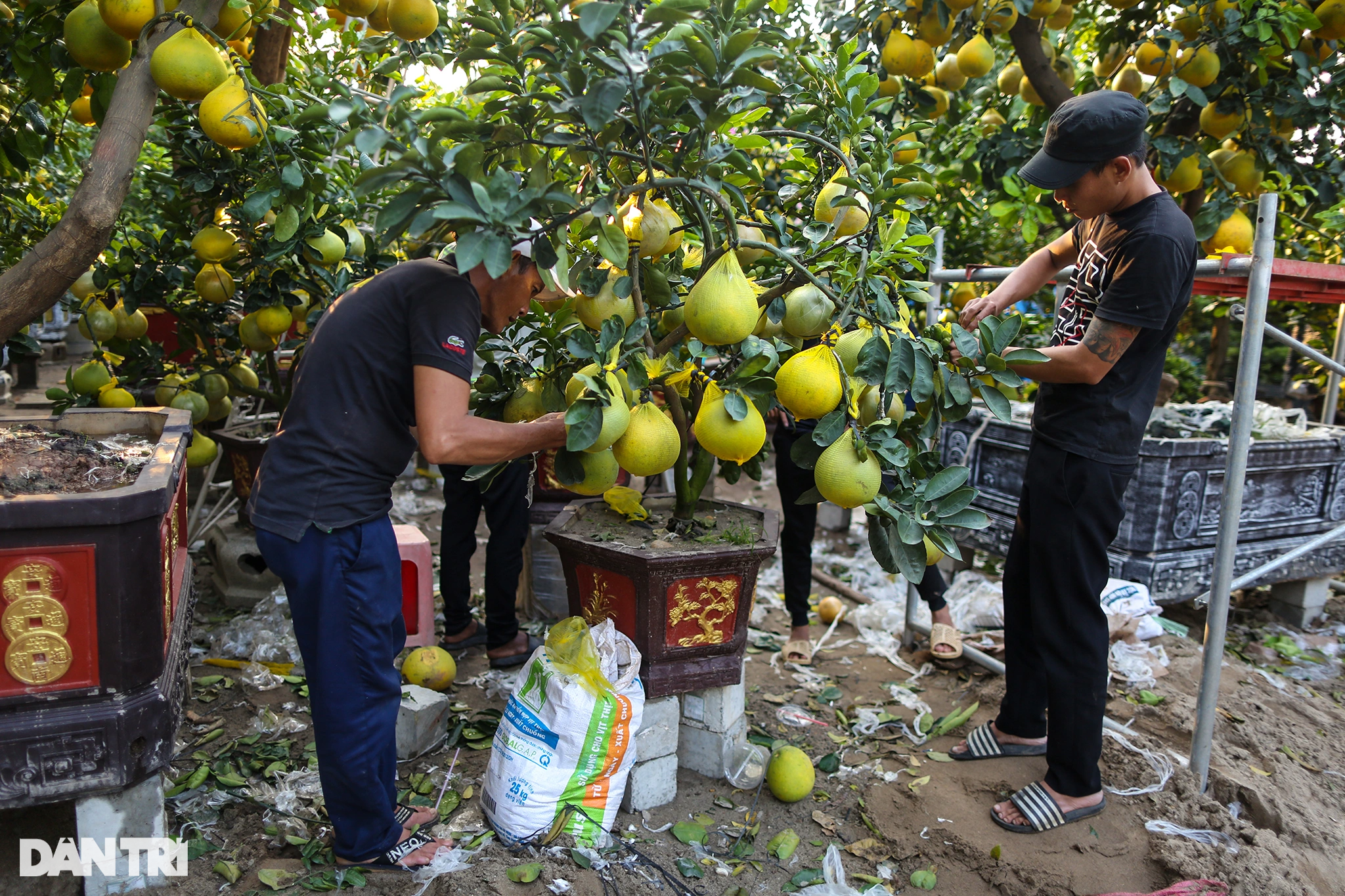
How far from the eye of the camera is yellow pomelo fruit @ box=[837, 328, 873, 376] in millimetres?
1929

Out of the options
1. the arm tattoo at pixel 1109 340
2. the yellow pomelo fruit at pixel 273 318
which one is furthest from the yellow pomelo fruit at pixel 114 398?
the arm tattoo at pixel 1109 340

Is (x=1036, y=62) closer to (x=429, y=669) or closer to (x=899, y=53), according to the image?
(x=899, y=53)

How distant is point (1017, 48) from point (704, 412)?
2796mm

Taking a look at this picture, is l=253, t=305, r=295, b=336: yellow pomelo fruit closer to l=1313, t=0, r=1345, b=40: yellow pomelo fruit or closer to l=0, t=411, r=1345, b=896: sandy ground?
l=0, t=411, r=1345, b=896: sandy ground

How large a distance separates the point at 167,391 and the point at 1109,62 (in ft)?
15.1

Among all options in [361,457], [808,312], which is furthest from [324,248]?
[808,312]

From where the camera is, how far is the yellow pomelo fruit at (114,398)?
345 centimetres

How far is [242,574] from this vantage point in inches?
153

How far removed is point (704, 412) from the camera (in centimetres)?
190

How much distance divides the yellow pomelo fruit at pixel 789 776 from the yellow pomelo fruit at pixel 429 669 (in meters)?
1.30

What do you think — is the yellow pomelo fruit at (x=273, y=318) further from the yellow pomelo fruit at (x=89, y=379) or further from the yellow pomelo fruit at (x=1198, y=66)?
the yellow pomelo fruit at (x=1198, y=66)

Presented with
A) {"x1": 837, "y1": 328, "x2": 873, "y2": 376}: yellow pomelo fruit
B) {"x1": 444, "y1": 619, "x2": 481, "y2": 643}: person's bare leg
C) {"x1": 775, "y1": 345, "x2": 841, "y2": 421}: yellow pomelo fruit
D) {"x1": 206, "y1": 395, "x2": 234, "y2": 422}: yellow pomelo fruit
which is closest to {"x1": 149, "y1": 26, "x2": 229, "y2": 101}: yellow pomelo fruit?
{"x1": 775, "y1": 345, "x2": 841, "y2": 421}: yellow pomelo fruit

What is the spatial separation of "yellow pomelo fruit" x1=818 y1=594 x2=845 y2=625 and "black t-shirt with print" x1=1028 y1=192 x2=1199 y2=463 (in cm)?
Answer: 186

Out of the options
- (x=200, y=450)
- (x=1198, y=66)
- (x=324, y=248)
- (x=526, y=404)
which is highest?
(x=1198, y=66)
